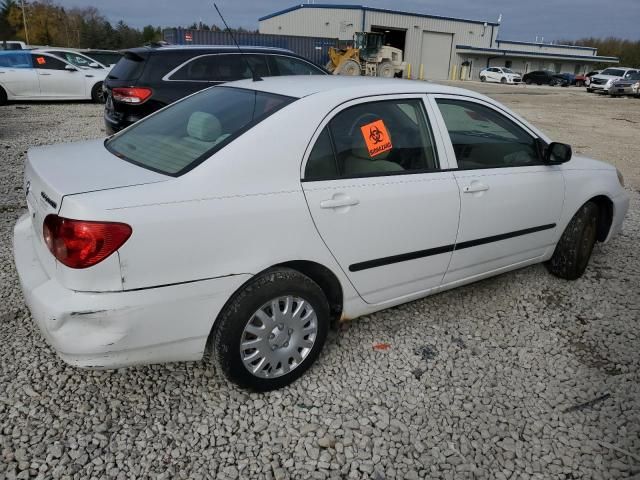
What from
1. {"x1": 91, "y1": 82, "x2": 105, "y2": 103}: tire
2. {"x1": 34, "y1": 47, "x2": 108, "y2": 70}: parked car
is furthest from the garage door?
{"x1": 91, "y1": 82, "x2": 105, "y2": 103}: tire

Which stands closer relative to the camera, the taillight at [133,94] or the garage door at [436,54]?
the taillight at [133,94]

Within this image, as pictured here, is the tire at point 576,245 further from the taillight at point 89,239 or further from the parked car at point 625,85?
the parked car at point 625,85

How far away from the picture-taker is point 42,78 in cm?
1414

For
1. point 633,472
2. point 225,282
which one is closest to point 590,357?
point 633,472

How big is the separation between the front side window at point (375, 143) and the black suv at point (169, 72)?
4.88 metres

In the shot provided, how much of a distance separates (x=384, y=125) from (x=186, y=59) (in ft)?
17.7

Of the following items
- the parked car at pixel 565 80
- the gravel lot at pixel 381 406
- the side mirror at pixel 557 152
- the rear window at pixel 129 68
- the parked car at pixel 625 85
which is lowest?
the parked car at pixel 565 80

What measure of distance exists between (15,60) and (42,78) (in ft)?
2.41

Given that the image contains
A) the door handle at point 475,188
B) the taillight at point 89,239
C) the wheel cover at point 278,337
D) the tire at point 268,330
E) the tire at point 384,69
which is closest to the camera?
the taillight at point 89,239

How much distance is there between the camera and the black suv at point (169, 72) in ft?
23.0

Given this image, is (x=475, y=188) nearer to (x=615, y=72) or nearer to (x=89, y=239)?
(x=89, y=239)

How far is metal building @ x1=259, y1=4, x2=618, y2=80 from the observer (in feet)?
155

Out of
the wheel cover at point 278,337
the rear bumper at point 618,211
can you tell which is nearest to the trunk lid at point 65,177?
the wheel cover at point 278,337

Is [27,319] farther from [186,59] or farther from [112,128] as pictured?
[186,59]
